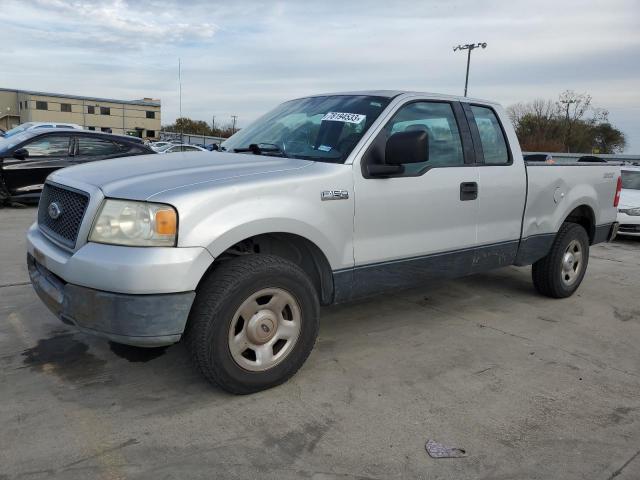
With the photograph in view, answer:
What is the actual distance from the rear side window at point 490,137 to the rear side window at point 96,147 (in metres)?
8.43

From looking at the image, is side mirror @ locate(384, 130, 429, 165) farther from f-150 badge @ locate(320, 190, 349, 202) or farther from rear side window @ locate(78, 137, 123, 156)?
rear side window @ locate(78, 137, 123, 156)

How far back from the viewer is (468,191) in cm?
429

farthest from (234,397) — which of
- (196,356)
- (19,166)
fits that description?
(19,166)

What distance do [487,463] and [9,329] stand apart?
3.58 m

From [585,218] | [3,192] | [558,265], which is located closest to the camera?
[558,265]

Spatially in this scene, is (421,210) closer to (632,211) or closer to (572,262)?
(572,262)

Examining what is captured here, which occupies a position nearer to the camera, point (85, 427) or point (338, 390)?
point (85, 427)

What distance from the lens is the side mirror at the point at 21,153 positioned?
10070 mm

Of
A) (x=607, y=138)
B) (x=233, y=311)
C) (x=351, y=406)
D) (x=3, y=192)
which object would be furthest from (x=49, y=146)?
(x=607, y=138)

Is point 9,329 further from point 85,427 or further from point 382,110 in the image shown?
point 382,110

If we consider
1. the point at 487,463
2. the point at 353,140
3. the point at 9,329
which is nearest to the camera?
the point at 487,463

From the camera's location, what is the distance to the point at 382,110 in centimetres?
388

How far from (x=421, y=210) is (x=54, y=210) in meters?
2.46

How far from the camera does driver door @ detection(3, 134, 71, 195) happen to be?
1020cm
